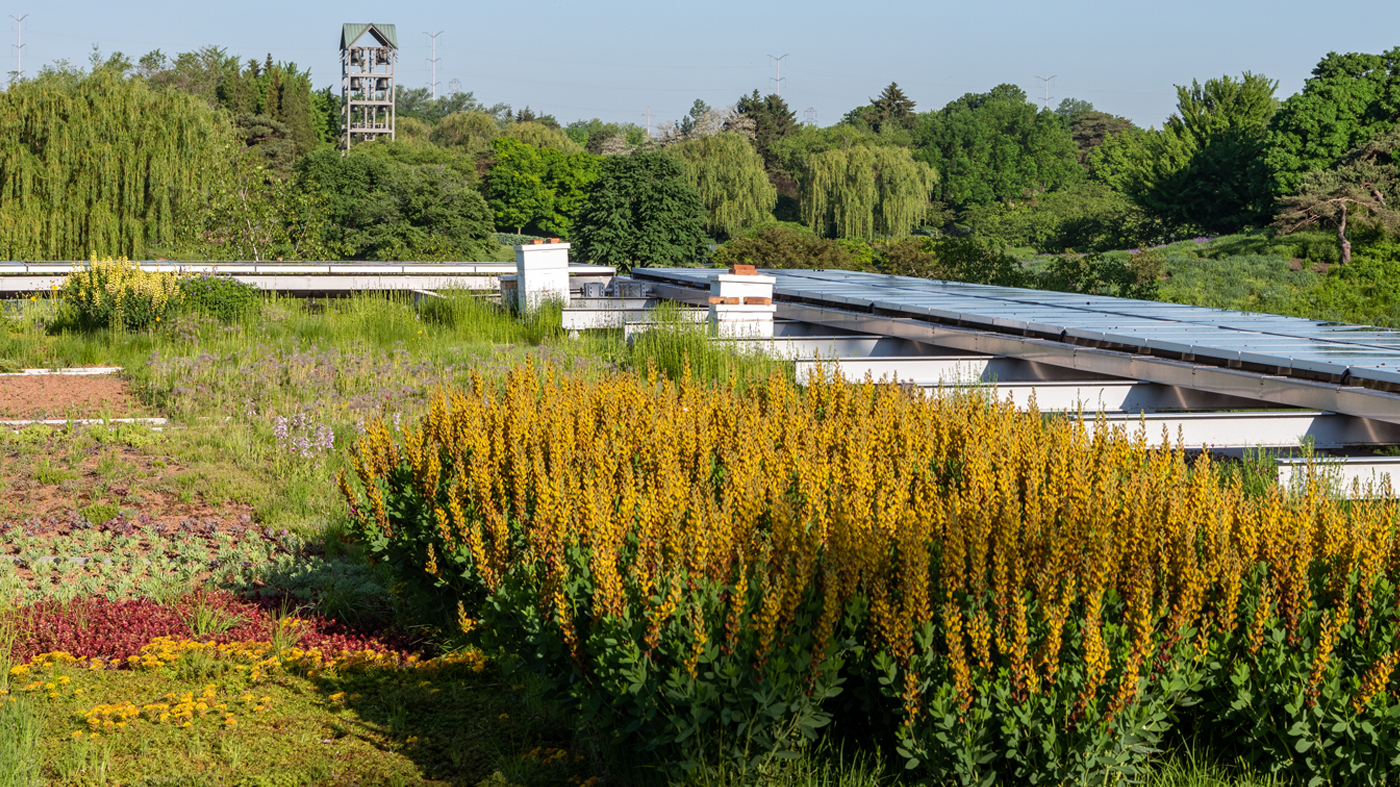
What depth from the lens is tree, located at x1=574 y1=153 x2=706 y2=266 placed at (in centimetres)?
4038

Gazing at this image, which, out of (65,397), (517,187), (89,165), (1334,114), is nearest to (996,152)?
(517,187)

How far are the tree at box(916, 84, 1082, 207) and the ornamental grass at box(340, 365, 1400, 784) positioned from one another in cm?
8795

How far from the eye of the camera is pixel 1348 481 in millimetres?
6062

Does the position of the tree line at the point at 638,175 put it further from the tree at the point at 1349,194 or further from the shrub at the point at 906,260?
the shrub at the point at 906,260

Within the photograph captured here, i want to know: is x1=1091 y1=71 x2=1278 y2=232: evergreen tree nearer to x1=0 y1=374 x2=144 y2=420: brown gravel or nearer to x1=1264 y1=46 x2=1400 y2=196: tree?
x1=1264 y1=46 x2=1400 y2=196: tree

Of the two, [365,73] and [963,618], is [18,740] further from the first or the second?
[365,73]

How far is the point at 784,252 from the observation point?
124 ft

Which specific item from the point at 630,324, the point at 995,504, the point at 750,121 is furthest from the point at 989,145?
the point at 995,504

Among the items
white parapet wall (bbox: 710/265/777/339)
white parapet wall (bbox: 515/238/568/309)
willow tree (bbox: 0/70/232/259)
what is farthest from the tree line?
white parapet wall (bbox: 710/265/777/339)

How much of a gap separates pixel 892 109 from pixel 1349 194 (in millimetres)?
69704

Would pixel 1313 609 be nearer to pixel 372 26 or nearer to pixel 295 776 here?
pixel 295 776

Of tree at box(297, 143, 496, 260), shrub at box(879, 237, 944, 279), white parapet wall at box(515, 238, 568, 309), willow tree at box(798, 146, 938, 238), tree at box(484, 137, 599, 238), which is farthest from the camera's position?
tree at box(484, 137, 599, 238)

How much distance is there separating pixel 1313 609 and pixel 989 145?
95409mm

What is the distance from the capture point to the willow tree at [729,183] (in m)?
59.1
